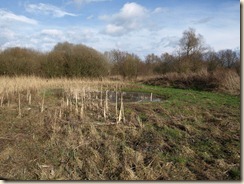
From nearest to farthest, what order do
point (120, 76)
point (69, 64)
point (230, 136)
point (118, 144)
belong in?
Answer: point (118, 144)
point (230, 136)
point (69, 64)
point (120, 76)

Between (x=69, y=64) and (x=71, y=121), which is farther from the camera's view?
(x=69, y=64)

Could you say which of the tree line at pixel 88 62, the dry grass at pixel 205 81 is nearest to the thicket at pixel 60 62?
the tree line at pixel 88 62

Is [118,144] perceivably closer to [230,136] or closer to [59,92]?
[230,136]

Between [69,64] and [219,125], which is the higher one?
[69,64]

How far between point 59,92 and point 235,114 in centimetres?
927

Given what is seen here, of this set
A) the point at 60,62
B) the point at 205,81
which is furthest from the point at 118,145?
the point at 60,62

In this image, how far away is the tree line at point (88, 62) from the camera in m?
23.4

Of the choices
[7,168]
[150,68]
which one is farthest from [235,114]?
[150,68]

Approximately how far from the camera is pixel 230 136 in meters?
6.74

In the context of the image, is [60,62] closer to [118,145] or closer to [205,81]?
[205,81]

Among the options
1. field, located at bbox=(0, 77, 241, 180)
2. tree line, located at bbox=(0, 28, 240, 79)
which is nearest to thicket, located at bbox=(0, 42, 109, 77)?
tree line, located at bbox=(0, 28, 240, 79)

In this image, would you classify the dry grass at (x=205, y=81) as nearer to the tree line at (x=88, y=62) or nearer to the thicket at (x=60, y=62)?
the tree line at (x=88, y=62)

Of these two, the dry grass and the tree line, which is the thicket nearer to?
the tree line

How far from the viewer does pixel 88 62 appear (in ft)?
81.3
